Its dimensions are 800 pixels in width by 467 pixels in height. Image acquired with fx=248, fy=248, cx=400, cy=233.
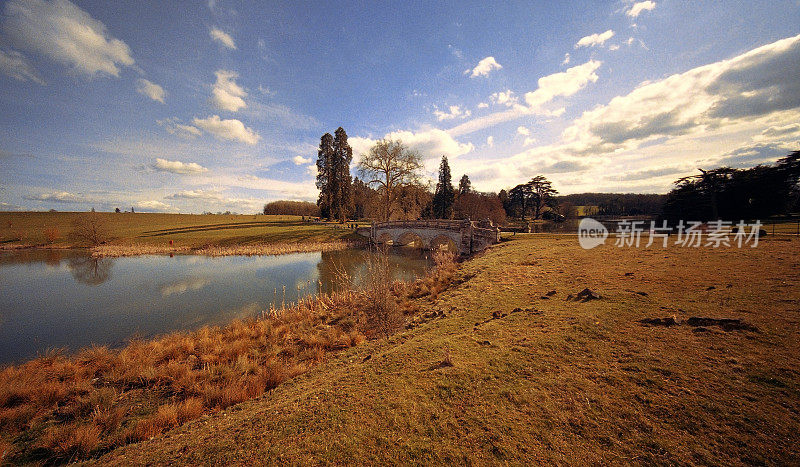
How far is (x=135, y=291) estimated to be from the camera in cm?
1612

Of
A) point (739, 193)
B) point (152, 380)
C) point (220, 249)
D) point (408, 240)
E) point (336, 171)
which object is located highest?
point (336, 171)

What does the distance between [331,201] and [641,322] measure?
45.7 meters

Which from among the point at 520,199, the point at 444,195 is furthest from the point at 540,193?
the point at 444,195

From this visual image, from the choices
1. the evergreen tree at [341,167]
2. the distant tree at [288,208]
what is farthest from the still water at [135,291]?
the distant tree at [288,208]

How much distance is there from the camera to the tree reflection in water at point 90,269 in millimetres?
19062

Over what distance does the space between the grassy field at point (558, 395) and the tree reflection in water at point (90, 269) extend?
78.6 ft

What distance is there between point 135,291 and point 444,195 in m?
45.0

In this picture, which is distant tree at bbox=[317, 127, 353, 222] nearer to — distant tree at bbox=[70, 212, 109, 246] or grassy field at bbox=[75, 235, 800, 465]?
distant tree at bbox=[70, 212, 109, 246]

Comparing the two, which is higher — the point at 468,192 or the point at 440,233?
the point at 468,192

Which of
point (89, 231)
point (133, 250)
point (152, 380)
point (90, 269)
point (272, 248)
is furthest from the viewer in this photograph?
point (89, 231)

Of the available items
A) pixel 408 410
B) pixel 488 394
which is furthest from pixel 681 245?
pixel 408 410

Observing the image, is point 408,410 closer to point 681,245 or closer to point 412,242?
point 681,245

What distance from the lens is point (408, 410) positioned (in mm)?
3785

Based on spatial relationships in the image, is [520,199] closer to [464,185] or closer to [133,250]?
[464,185]
